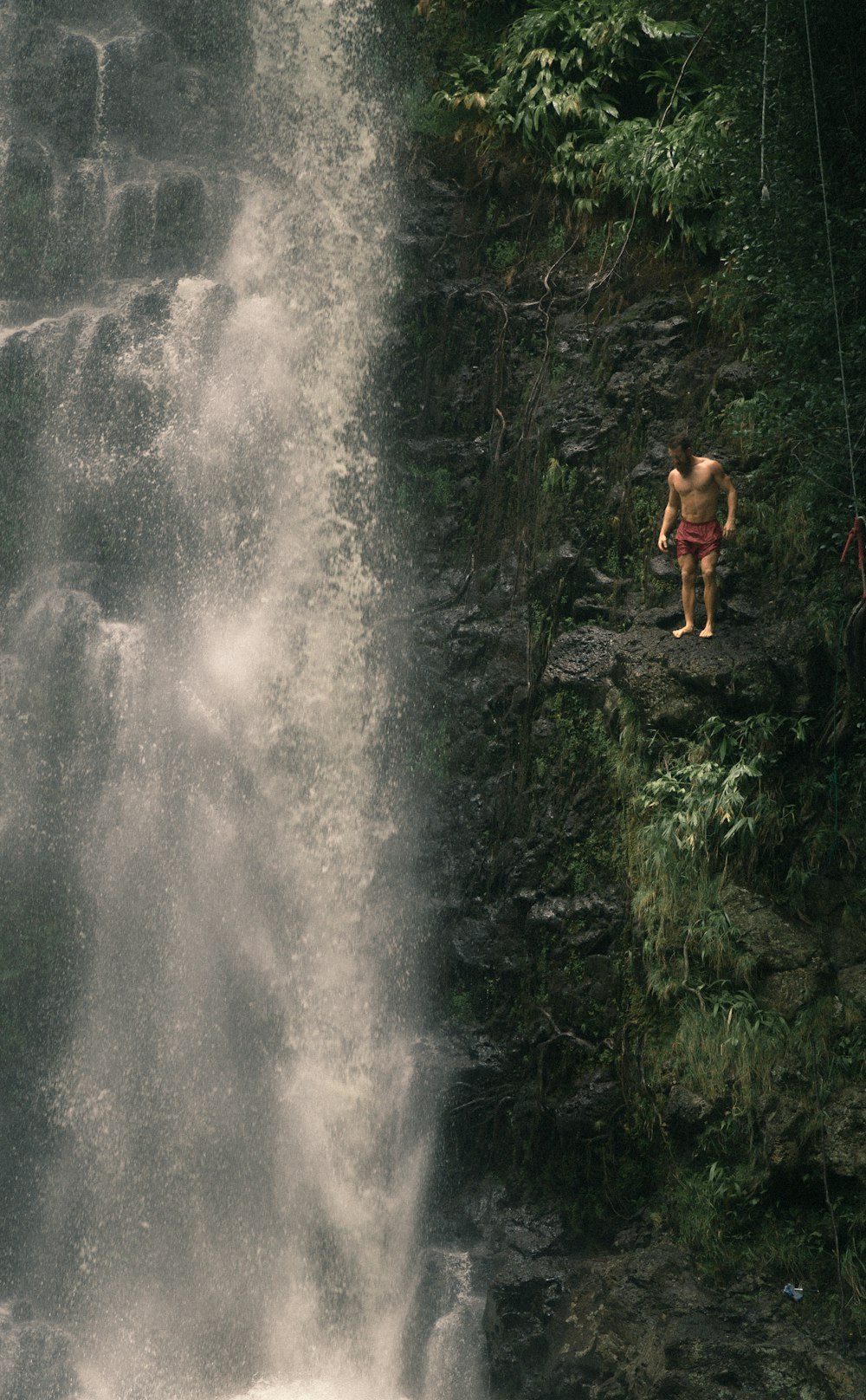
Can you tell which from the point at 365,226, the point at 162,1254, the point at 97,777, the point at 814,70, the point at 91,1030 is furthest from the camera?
the point at 365,226

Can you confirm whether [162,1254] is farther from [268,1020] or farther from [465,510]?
[465,510]

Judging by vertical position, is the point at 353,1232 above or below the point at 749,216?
below

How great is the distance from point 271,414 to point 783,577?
602cm

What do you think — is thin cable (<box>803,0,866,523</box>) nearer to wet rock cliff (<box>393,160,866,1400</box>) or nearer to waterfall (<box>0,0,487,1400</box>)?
wet rock cliff (<box>393,160,866,1400</box>)

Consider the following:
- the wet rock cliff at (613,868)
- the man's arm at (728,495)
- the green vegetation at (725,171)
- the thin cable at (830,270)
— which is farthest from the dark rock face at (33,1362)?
the thin cable at (830,270)

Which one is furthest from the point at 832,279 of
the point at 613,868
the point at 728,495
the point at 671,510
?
the point at 613,868

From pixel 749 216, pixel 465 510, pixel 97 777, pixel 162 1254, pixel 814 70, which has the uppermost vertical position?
pixel 814 70

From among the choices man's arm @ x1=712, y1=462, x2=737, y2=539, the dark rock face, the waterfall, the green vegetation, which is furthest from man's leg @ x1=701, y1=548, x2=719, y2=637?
the dark rock face

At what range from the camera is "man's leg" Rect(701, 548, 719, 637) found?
32.4 ft

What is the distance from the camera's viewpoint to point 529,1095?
34.4 ft

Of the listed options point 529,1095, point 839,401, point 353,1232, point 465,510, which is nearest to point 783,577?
point 839,401

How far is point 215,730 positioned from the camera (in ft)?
41.8

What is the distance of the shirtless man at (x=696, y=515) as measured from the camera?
970cm

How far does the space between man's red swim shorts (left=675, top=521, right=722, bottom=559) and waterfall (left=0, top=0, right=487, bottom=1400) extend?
3.69m
